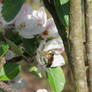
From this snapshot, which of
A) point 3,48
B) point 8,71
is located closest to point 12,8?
point 3,48

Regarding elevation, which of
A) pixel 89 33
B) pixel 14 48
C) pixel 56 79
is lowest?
pixel 56 79

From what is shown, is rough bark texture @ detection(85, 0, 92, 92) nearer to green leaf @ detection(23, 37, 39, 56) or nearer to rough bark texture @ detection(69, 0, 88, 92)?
rough bark texture @ detection(69, 0, 88, 92)

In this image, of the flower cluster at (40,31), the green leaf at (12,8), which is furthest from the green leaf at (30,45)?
the green leaf at (12,8)

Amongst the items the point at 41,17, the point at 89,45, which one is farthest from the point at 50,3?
the point at 41,17

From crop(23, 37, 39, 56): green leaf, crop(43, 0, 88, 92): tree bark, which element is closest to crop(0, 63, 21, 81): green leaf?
crop(23, 37, 39, 56): green leaf

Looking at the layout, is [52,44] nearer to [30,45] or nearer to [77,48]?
[30,45]

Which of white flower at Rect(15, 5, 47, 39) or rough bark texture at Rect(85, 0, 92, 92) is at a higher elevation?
rough bark texture at Rect(85, 0, 92, 92)

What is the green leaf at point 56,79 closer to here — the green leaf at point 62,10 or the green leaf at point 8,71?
the green leaf at point 8,71
